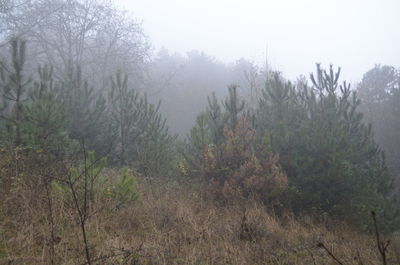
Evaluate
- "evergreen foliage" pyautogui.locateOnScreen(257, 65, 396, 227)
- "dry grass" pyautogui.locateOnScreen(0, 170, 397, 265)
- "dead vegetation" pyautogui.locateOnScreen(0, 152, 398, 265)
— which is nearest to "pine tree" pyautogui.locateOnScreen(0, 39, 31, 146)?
"dead vegetation" pyautogui.locateOnScreen(0, 152, 398, 265)

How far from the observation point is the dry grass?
3408mm

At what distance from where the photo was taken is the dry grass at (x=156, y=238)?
3.41 metres

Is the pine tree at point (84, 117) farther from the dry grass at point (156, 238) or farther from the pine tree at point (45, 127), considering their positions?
the dry grass at point (156, 238)

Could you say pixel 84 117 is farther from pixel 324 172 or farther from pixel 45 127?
pixel 324 172

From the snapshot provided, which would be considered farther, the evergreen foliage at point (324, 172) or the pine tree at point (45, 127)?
the evergreen foliage at point (324, 172)

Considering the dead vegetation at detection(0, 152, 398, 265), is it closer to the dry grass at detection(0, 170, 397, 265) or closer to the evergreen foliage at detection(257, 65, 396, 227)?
the dry grass at detection(0, 170, 397, 265)

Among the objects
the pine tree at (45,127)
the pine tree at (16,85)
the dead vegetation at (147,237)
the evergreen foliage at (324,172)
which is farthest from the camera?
the evergreen foliage at (324,172)

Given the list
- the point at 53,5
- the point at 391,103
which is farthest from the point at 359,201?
the point at 391,103

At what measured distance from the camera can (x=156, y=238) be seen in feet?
14.2

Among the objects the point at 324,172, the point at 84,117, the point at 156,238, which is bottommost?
the point at 156,238

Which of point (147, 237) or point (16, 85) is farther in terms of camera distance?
point (16, 85)

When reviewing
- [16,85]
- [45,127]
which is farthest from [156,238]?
[16,85]

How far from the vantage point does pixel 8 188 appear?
5070mm

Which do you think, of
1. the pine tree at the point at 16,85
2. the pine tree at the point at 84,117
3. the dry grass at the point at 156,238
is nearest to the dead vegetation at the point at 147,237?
the dry grass at the point at 156,238
